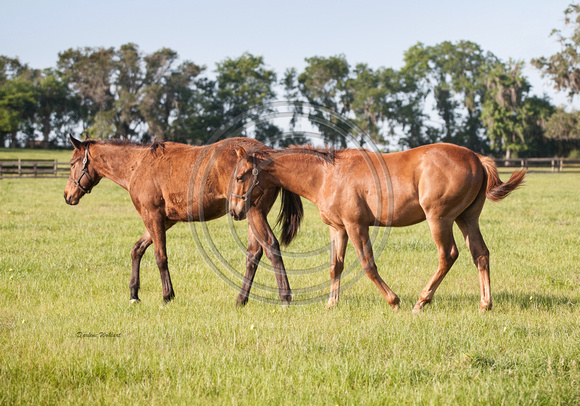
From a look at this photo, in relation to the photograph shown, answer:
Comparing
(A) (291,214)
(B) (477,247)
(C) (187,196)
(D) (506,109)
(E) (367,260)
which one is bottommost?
(E) (367,260)

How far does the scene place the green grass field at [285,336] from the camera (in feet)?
11.8

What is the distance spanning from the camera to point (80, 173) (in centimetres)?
761

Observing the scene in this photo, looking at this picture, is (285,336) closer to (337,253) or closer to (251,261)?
(251,261)

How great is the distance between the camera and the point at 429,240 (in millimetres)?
10641

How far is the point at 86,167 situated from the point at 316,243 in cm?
461

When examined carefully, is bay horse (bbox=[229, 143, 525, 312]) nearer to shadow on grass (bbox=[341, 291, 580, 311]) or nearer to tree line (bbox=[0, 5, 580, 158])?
shadow on grass (bbox=[341, 291, 580, 311])

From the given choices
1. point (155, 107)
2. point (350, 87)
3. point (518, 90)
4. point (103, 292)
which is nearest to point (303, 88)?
point (350, 87)

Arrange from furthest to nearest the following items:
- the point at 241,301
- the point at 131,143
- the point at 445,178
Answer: the point at 131,143 < the point at 241,301 < the point at 445,178

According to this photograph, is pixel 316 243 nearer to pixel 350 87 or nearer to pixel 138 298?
pixel 138 298

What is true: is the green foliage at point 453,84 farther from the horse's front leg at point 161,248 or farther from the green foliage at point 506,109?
the horse's front leg at point 161,248

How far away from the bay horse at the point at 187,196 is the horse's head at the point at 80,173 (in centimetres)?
36

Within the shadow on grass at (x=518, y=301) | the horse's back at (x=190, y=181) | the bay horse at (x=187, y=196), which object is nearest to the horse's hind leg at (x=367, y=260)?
the shadow on grass at (x=518, y=301)

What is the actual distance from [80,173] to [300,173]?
3.46 meters

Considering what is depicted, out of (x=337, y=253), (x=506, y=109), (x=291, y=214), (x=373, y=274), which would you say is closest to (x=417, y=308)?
(x=373, y=274)
